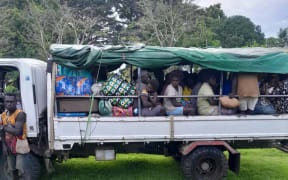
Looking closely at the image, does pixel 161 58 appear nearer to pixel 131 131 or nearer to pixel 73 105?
pixel 131 131

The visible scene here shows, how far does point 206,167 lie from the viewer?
4.53 meters

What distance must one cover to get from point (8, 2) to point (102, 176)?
21332mm

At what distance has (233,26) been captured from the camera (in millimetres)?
28828

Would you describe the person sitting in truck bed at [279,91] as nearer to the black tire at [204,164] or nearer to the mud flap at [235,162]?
the mud flap at [235,162]

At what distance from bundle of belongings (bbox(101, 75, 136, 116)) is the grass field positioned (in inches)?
53.7

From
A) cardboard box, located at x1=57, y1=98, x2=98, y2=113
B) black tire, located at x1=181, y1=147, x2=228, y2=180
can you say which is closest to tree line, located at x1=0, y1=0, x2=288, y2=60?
black tire, located at x1=181, y1=147, x2=228, y2=180

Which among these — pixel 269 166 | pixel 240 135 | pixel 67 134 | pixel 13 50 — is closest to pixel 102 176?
pixel 67 134

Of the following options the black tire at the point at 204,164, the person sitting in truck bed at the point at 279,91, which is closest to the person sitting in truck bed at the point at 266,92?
the person sitting in truck bed at the point at 279,91

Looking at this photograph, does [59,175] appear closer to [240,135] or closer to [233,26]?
[240,135]

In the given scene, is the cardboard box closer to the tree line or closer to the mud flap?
the mud flap

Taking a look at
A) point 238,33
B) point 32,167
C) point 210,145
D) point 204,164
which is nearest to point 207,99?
point 210,145

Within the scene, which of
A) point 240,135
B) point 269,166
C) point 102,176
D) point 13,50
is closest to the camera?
point 240,135

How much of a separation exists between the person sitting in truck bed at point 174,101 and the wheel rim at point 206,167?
863mm

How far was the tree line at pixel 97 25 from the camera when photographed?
15141mm
